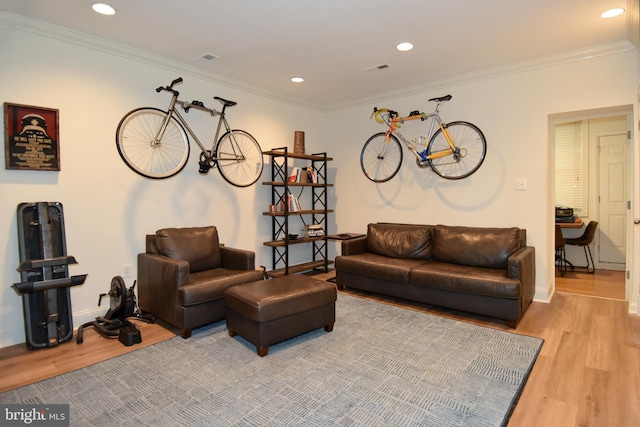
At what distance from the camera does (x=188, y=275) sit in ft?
9.65

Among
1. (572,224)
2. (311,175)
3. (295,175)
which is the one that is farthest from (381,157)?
(572,224)

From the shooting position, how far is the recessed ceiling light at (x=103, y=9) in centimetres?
255

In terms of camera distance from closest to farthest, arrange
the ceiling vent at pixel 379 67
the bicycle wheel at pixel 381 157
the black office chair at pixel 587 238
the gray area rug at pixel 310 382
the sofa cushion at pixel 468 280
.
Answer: the gray area rug at pixel 310 382, the sofa cushion at pixel 468 280, the ceiling vent at pixel 379 67, the bicycle wheel at pixel 381 157, the black office chair at pixel 587 238

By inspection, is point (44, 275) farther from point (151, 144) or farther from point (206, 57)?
point (206, 57)

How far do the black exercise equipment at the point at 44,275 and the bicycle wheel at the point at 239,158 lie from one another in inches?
68.4

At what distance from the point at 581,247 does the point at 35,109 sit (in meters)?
7.23

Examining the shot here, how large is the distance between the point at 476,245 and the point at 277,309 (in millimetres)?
2352

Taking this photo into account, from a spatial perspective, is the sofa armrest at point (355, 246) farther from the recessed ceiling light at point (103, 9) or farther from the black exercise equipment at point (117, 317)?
the recessed ceiling light at point (103, 9)

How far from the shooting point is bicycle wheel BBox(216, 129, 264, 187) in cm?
419

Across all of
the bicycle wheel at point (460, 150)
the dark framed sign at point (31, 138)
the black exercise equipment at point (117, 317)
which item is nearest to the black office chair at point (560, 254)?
the bicycle wheel at point (460, 150)

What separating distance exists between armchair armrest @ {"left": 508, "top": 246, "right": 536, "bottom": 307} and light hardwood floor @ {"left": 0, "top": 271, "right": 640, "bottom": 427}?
25cm

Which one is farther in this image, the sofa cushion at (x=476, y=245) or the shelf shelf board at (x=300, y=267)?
the shelf shelf board at (x=300, y=267)

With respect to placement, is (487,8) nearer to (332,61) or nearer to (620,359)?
(332,61)

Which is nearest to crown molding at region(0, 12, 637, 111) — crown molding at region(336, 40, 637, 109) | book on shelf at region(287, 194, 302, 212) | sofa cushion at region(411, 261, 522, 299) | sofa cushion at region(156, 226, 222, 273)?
crown molding at region(336, 40, 637, 109)
